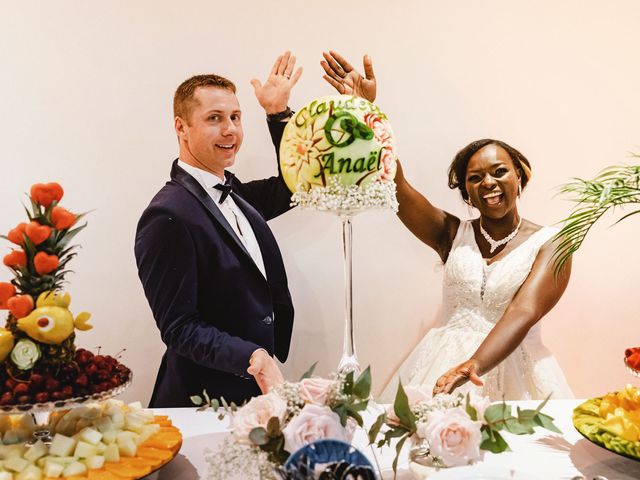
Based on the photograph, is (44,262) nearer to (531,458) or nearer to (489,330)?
(531,458)

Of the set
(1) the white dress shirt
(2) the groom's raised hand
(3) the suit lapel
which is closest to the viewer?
(3) the suit lapel

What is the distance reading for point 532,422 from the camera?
1.19m

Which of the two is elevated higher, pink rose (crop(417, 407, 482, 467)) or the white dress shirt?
the white dress shirt

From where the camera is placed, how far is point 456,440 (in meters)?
1.17

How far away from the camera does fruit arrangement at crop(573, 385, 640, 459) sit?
144 cm

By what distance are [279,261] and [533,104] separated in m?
1.71

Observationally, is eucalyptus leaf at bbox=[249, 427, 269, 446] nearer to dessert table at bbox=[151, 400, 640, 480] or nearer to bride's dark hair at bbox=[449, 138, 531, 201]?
dessert table at bbox=[151, 400, 640, 480]

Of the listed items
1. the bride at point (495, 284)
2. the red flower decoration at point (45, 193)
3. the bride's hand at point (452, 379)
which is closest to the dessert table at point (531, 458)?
the bride's hand at point (452, 379)

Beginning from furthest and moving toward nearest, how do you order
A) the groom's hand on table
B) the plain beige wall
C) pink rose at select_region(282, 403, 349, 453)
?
the plain beige wall → the groom's hand on table → pink rose at select_region(282, 403, 349, 453)

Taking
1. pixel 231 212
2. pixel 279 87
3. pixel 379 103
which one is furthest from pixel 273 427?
pixel 379 103

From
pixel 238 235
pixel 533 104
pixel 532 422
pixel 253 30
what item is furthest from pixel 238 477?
pixel 533 104

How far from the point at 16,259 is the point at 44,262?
2.8 inches

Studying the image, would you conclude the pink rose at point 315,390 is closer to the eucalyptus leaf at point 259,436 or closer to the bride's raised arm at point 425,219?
the eucalyptus leaf at point 259,436

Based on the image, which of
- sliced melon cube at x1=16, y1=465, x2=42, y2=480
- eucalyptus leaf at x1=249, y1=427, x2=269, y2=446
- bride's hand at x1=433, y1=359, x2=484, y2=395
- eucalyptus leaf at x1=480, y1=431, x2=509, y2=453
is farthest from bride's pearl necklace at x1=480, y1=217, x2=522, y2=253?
sliced melon cube at x1=16, y1=465, x2=42, y2=480
